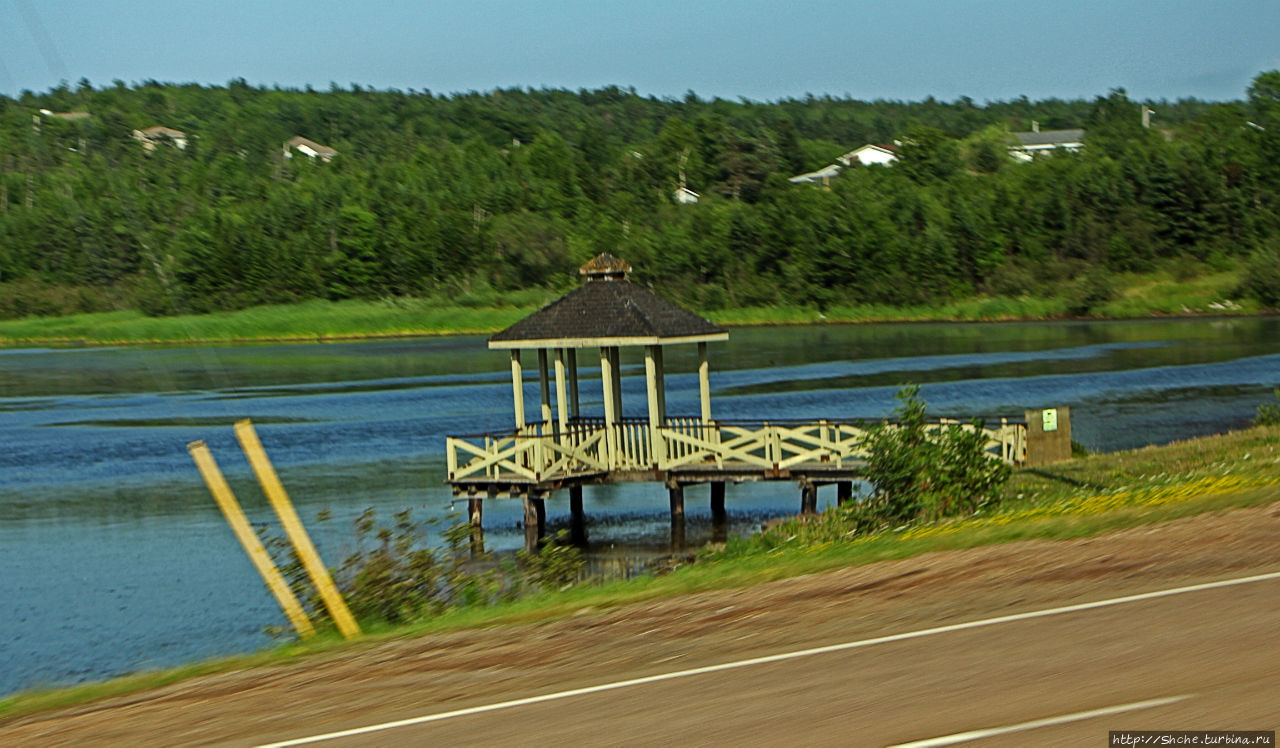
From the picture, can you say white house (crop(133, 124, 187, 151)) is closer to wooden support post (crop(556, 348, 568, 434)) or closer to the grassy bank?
the grassy bank

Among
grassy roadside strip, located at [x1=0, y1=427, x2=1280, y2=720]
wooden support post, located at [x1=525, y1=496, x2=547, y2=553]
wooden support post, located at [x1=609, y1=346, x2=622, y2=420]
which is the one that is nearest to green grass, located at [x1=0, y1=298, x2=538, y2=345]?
wooden support post, located at [x1=609, y1=346, x2=622, y2=420]

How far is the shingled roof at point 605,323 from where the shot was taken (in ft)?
89.2

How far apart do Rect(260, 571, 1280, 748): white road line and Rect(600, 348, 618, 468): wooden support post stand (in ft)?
56.7

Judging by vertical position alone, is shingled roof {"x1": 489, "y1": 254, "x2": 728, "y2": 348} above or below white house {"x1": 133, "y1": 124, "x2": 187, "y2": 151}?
below

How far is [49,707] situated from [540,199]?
132219mm

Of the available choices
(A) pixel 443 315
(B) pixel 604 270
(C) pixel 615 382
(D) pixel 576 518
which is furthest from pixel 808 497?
(A) pixel 443 315

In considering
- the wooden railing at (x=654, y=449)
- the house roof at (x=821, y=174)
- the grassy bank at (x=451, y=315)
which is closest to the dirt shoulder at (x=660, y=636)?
the wooden railing at (x=654, y=449)

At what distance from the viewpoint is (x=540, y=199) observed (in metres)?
142

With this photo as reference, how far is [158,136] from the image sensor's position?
560ft

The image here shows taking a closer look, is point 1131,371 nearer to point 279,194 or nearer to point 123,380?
point 123,380

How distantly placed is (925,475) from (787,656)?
9091mm

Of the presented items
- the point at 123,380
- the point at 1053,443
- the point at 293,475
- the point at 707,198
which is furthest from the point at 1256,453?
the point at 707,198

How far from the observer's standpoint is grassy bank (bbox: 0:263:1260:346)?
10444 centimetres

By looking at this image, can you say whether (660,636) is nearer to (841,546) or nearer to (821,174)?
(841,546)
